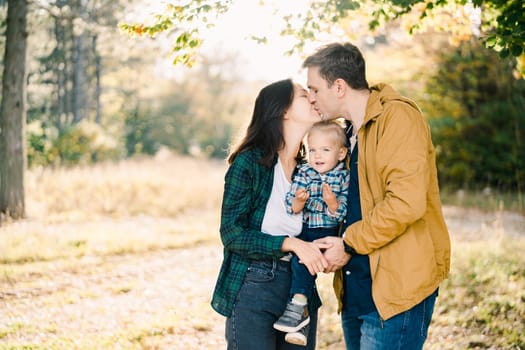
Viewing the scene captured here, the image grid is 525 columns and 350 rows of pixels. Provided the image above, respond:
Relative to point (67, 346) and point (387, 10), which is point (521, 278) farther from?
point (67, 346)

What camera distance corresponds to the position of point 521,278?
6441 millimetres

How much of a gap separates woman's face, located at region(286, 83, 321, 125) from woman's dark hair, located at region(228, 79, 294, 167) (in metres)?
0.03

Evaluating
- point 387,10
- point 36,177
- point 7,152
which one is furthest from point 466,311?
point 36,177

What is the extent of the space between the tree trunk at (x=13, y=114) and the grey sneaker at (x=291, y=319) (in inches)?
344

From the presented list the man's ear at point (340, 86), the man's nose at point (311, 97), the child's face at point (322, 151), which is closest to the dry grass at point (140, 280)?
the child's face at point (322, 151)

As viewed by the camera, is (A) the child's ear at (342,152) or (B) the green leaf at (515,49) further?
(B) the green leaf at (515,49)

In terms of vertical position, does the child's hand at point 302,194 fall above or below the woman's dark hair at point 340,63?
below

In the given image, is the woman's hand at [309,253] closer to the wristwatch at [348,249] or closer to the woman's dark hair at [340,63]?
the wristwatch at [348,249]

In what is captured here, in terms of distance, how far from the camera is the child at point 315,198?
8.69ft

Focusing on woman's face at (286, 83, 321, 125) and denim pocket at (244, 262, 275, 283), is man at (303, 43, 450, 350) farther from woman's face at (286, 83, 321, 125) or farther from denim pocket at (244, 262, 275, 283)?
denim pocket at (244, 262, 275, 283)

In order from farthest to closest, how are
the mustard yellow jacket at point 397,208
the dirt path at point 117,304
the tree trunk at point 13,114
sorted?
the tree trunk at point 13,114, the dirt path at point 117,304, the mustard yellow jacket at point 397,208

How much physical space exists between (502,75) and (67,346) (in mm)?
13281

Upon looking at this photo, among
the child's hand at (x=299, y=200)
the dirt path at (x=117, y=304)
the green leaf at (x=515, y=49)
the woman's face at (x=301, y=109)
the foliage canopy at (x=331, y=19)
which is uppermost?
the foliage canopy at (x=331, y=19)

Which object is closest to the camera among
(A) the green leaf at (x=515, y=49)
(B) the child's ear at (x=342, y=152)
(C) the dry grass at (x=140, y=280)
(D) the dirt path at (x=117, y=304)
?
(B) the child's ear at (x=342, y=152)
